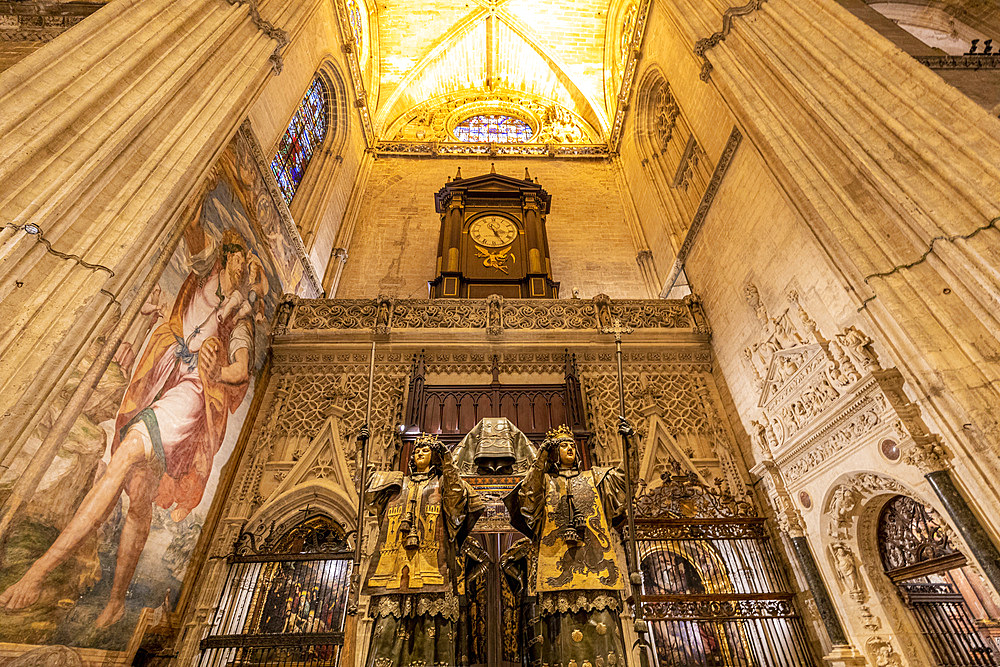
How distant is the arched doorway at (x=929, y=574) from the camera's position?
4.29 meters

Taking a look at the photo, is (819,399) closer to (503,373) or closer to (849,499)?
(849,499)

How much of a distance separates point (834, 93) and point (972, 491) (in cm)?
394

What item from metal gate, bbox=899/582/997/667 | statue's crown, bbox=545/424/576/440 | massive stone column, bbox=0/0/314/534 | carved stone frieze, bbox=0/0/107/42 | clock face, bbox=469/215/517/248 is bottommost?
metal gate, bbox=899/582/997/667

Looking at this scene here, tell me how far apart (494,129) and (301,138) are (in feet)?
23.9

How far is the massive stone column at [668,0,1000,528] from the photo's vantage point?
325 cm

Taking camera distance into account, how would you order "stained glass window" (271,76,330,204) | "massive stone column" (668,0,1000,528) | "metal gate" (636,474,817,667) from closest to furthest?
"massive stone column" (668,0,1000,528), "metal gate" (636,474,817,667), "stained glass window" (271,76,330,204)

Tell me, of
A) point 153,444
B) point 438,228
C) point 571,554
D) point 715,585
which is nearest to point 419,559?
point 571,554

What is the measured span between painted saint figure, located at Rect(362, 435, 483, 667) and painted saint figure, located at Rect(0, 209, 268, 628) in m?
2.97

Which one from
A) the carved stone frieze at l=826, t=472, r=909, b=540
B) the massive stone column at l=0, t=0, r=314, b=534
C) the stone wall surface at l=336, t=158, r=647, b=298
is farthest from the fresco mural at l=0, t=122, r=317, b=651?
the carved stone frieze at l=826, t=472, r=909, b=540

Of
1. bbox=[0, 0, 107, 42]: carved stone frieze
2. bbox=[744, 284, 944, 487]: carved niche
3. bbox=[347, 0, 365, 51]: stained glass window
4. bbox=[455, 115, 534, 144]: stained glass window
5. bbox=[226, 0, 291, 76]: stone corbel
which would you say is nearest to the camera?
bbox=[744, 284, 944, 487]: carved niche

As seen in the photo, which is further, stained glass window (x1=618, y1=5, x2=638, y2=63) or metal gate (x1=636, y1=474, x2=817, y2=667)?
stained glass window (x1=618, y1=5, x2=638, y2=63)

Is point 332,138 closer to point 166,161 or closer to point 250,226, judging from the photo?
point 250,226

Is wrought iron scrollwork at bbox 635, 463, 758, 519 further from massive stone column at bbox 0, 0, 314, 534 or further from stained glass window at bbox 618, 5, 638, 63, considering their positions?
stained glass window at bbox 618, 5, 638, 63

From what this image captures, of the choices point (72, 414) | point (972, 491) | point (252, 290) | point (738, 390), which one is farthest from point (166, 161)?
point (738, 390)
